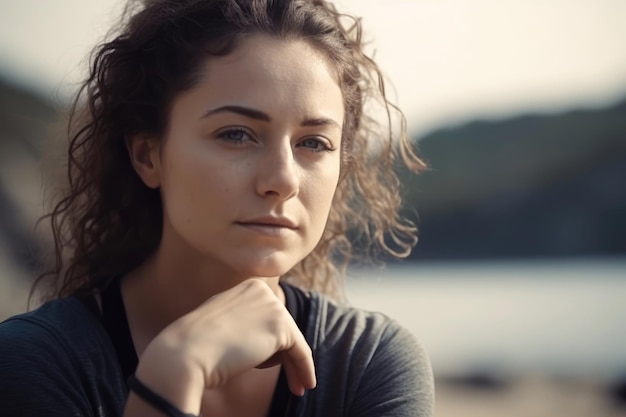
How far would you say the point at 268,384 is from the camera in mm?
2850

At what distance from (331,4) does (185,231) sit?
95 centimetres

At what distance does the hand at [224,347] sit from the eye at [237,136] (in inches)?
15.5

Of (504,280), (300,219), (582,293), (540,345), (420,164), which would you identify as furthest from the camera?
(504,280)

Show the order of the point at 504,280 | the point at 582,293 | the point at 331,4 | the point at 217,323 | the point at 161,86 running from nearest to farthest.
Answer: the point at 217,323 → the point at 161,86 → the point at 331,4 → the point at 582,293 → the point at 504,280

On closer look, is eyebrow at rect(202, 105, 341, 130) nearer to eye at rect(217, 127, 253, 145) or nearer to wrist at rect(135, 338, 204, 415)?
eye at rect(217, 127, 253, 145)

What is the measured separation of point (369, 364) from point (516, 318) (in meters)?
10.3

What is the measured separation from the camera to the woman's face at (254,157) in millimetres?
2656

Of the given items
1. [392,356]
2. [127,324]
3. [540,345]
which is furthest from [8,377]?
[540,345]

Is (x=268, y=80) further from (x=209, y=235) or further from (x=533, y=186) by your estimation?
(x=533, y=186)

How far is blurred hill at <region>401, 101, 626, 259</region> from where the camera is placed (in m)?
22.4

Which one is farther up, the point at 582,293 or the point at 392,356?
the point at 392,356

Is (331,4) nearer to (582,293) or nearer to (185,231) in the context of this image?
(185,231)

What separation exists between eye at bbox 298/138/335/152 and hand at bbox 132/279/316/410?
1.41 ft

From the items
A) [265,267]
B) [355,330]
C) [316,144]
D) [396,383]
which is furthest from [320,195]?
[396,383]
